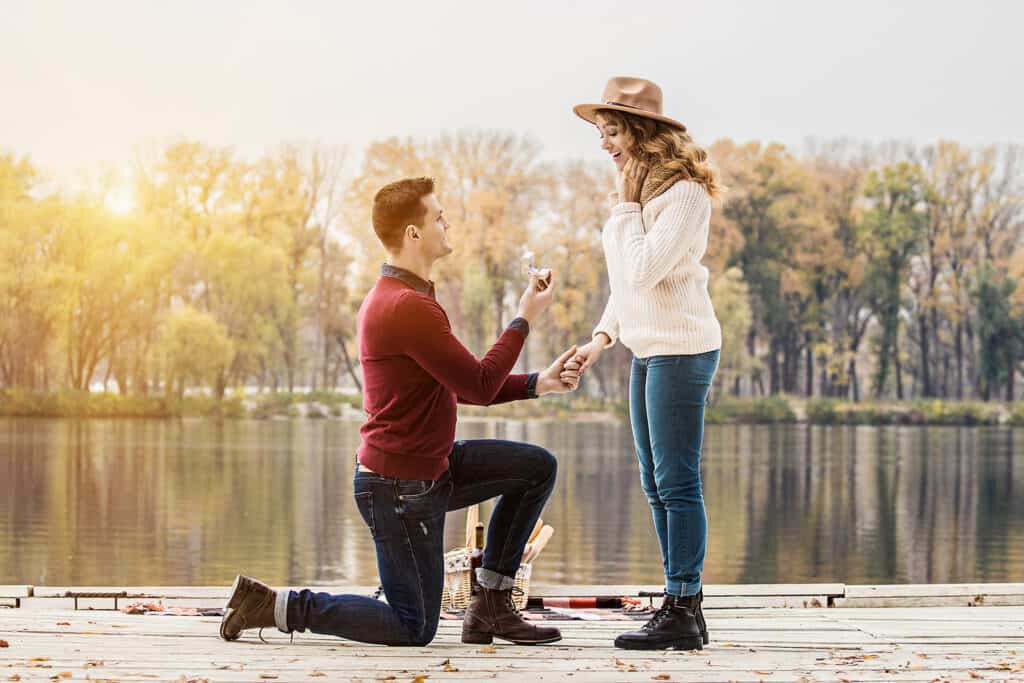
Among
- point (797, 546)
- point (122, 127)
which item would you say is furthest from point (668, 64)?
point (797, 546)

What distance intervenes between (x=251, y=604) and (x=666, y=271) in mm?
1243

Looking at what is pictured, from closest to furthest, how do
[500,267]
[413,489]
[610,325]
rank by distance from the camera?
[413,489], [610,325], [500,267]

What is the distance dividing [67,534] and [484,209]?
23577 millimetres

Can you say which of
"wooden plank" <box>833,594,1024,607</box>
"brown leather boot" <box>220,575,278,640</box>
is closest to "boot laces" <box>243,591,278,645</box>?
"brown leather boot" <box>220,575,278,640</box>

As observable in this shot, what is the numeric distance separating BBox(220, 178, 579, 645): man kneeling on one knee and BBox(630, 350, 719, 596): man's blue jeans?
291 mm

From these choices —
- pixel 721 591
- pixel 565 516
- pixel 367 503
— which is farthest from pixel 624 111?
pixel 565 516

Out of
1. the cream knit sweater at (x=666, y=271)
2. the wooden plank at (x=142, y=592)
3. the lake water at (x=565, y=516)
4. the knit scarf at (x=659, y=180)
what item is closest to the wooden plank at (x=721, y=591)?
the wooden plank at (x=142, y=592)

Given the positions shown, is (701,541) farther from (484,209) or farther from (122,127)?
(122,127)

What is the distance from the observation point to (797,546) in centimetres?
1249

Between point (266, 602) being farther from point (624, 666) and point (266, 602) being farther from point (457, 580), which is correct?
point (457, 580)

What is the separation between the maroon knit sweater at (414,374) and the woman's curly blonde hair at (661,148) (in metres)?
0.54

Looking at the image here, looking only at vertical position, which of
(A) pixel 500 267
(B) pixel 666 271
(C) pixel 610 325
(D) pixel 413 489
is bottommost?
(D) pixel 413 489

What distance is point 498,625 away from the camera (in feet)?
10.8

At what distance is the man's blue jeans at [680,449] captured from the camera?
3.30m
